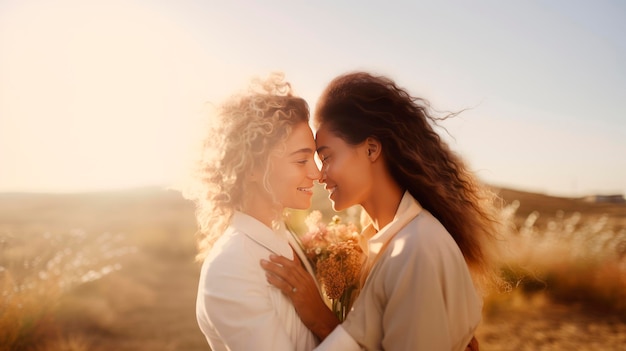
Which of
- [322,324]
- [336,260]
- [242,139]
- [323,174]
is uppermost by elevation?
[242,139]

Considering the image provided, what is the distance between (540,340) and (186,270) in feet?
24.2

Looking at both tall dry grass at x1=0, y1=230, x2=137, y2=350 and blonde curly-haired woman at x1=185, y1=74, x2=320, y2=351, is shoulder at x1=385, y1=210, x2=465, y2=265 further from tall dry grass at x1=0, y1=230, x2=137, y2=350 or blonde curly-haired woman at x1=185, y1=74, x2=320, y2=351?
tall dry grass at x1=0, y1=230, x2=137, y2=350

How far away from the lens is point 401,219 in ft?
10.5

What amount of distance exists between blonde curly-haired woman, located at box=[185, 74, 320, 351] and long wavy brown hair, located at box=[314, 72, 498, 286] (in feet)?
0.89

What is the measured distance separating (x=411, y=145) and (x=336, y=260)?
92 centimetres

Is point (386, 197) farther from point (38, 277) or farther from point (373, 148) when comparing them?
point (38, 277)

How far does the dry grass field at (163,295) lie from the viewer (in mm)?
7301

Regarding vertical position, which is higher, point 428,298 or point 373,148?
point 373,148

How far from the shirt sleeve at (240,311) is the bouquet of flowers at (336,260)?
0.63m

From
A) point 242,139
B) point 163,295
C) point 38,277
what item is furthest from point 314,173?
point 163,295

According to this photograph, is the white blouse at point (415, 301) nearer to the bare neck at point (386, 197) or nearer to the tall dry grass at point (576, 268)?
the bare neck at point (386, 197)

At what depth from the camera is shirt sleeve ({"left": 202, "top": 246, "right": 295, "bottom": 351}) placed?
2773mm

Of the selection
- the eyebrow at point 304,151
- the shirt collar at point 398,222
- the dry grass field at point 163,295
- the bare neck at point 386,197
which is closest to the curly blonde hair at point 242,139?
the eyebrow at point 304,151

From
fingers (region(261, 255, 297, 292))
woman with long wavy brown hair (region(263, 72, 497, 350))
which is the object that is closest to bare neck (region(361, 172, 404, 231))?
woman with long wavy brown hair (region(263, 72, 497, 350))
